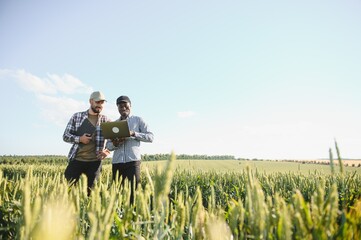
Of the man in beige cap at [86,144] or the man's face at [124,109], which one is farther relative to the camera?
the man's face at [124,109]

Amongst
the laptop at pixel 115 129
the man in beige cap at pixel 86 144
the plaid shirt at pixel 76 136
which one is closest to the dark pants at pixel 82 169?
the man in beige cap at pixel 86 144

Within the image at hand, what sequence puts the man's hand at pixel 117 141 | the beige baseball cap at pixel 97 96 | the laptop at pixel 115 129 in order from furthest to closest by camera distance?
1. the beige baseball cap at pixel 97 96
2. the man's hand at pixel 117 141
3. the laptop at pixel 115 129

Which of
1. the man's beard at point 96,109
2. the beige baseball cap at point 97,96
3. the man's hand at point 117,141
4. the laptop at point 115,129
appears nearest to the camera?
the laptop at point 115,129

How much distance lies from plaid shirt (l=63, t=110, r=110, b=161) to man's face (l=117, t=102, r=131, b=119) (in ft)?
1.31

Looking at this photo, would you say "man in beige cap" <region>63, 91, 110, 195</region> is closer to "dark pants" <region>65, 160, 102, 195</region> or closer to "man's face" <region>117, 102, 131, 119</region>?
"dark pants" <region>65, 160, 102, 195</region>

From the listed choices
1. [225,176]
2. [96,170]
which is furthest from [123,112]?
[225,176]

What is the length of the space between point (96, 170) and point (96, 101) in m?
1.18

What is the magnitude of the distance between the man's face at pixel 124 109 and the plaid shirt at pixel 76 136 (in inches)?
15.7

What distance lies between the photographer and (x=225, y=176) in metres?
9.24

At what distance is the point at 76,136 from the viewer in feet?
14.2

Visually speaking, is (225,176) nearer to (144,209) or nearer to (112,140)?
(112,140)

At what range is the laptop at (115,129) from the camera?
3.95 metres

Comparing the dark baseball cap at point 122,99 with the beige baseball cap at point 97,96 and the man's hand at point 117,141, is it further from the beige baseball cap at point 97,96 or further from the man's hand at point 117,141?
the man's hand at point 117,141

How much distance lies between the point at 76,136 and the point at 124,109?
923 mm
